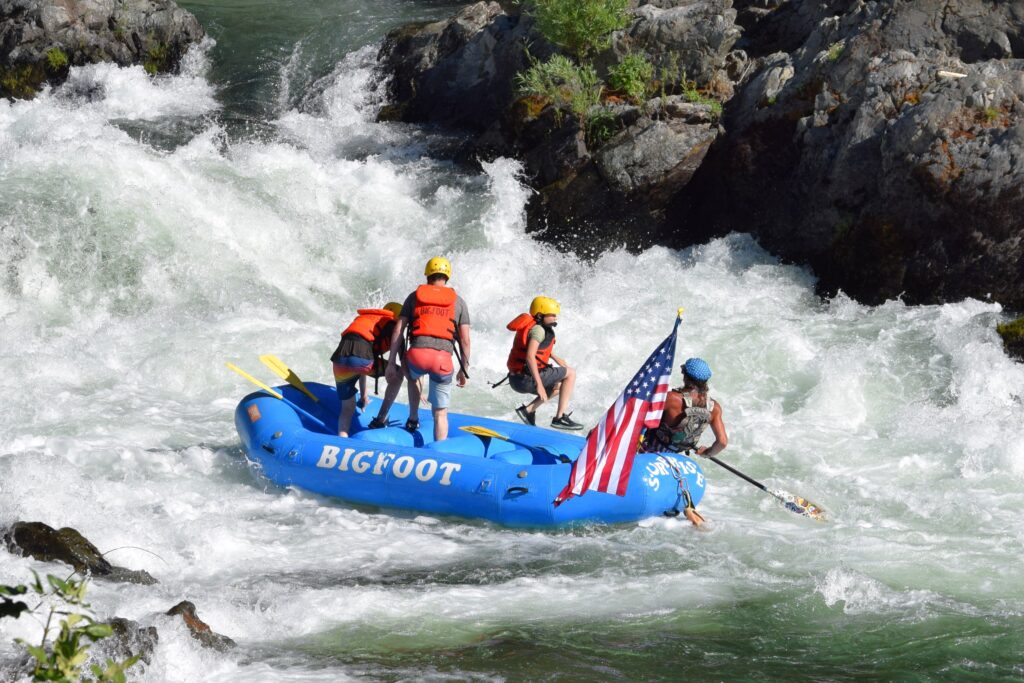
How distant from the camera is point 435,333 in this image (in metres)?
8.55

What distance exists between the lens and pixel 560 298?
1307 cm

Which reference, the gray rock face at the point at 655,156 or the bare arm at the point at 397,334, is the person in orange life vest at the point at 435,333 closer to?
the bare arm at the point at 397,334

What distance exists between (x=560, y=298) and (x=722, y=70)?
155 inches

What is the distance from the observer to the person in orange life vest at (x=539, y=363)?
364 inches

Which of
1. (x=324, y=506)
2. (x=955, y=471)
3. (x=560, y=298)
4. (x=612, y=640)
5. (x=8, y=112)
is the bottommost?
(x=612, y=640)

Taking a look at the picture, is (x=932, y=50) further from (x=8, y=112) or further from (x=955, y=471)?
(x=8, y=112)

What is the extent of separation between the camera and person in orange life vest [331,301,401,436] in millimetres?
8742

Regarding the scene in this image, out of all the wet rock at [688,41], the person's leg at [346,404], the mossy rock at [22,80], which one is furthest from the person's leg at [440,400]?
the mossy rock at [22,80]

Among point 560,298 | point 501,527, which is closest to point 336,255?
point 560,298

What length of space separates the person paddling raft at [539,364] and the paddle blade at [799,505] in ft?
6.18

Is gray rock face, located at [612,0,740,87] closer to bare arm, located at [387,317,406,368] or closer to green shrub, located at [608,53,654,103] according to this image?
green shrub, located at [608,53,654,103]

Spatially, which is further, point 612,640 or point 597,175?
point 597,175

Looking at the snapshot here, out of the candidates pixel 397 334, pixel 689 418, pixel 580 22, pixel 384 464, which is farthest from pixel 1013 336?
pixel 580 22

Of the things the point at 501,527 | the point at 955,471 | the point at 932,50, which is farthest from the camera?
the point at 932,50
